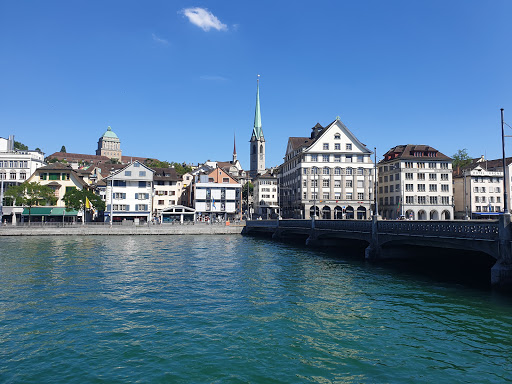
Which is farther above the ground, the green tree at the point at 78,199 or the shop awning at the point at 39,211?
the green tree at the point at 78,199

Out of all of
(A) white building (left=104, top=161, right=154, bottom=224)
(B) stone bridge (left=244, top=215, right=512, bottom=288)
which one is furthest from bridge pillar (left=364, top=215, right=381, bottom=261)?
(A) white building (left=104, top=161, right=154, bottom=224)

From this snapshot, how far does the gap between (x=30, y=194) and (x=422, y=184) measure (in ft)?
279

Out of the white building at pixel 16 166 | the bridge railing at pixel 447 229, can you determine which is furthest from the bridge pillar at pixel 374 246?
the white building at pixel 16 166

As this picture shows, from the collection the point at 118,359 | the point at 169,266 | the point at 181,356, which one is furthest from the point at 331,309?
the point at 169,266

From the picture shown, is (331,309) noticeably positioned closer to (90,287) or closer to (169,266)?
(90,287)

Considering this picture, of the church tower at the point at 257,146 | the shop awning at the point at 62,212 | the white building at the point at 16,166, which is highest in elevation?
the church tower at the point at 257,146

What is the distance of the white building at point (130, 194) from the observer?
85938 mm

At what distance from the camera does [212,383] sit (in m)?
10.7

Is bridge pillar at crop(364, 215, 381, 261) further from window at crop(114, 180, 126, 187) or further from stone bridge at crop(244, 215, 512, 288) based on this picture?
window at crop(114, 180, 126, 187)

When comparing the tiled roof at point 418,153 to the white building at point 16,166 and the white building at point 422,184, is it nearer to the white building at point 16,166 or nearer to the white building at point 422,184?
the white building at point 422,184

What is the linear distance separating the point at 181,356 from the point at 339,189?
8146 centimetres

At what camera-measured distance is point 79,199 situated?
7719 cm

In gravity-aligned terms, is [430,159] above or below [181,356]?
above

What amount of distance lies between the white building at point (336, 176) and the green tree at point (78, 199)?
150ft
